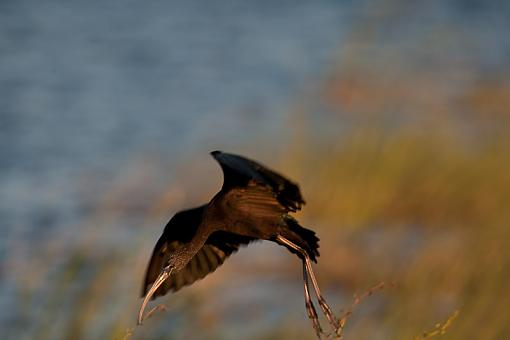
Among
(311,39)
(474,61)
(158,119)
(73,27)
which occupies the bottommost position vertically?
(474,61)

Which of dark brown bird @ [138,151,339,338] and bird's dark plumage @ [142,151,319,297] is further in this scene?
dark brown bird @ [138,151,339,338]

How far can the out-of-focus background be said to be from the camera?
647 centimetres

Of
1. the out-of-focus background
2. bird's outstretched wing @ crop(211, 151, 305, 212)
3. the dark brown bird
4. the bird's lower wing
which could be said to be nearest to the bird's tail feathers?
the dark brown bird

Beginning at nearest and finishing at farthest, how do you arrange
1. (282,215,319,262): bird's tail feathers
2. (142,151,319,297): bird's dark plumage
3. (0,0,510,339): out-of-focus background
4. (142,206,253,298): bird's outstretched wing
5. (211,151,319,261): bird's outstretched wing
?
1. (142,151,319,297): bird's dark plumage
2. (211,151,319,261): bird's outstretched wing
3. (282,215,319,262): bird's tail feathers
4. (142,206,253,298): bird's outstretched wing
5. (0,0,510,339): out-of-focus background

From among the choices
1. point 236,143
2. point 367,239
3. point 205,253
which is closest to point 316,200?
point 367,239

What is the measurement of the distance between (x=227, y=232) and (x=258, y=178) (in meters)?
1.26

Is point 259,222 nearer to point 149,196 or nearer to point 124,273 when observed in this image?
point 124,273

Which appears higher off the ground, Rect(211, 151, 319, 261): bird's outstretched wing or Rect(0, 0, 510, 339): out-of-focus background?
Rect(0, 0, 510, 339): out-of-focus background

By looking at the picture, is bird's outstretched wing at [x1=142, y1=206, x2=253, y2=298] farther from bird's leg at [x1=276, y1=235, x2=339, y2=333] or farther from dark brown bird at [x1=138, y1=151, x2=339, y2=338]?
bird's leg at [x1=276, y1=235, x2=339, y2=333]

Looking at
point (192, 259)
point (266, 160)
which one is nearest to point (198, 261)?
point (192, 259)

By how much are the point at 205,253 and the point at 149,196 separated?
480 cm

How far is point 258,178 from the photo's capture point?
13.3ft

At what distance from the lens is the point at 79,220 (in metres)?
10.1

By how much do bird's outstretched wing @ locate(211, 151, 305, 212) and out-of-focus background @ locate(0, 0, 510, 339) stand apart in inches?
29.3
